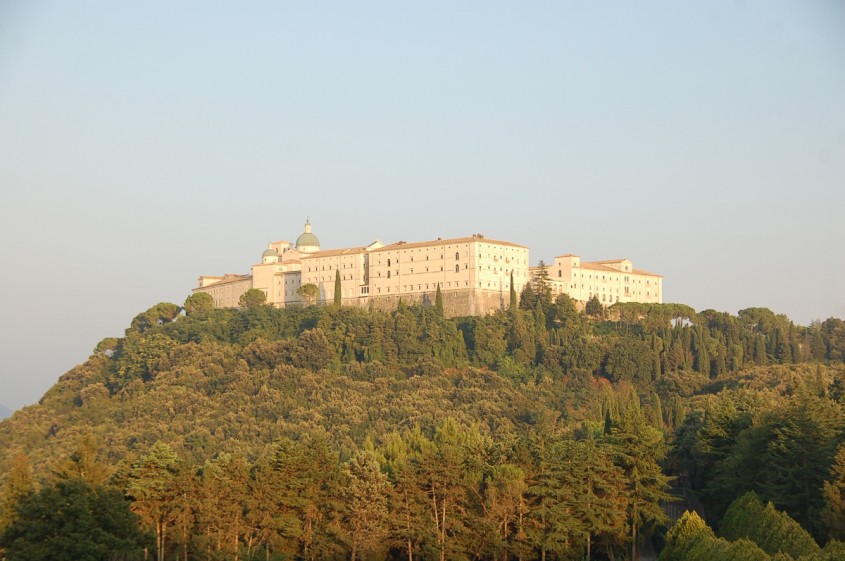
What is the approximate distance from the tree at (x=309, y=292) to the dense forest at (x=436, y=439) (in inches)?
81.2

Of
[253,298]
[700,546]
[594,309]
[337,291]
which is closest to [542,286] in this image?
[594,309]

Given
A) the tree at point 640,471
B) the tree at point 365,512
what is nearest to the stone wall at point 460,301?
the tree at point 640,471

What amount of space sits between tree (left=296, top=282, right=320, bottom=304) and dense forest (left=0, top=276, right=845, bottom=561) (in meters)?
2.06

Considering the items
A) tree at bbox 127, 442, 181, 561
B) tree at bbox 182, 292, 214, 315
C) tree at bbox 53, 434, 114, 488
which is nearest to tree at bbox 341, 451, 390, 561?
tree at bbox 127, 442, 181, 561

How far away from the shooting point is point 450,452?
157 ft

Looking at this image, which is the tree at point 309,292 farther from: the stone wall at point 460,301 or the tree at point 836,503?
the tree at point 836,503

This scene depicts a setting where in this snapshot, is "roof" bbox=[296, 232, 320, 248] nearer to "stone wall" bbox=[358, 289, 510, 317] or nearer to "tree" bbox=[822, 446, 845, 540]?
"stone wall" bbox=[358, 289, 510, 317]

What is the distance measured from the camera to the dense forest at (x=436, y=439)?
4275cm

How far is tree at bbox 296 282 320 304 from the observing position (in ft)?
339

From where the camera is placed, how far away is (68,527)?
3744cm

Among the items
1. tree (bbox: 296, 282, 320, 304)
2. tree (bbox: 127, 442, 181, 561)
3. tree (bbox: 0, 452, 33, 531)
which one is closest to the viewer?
tree (bbox: 0, 452, 33, 531)

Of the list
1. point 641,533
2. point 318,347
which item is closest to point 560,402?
point 318,347

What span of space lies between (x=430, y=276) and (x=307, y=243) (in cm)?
1620

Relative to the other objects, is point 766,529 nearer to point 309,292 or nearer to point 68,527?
point 68,527
